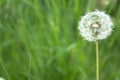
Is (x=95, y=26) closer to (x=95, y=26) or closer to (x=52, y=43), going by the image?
(x=95, y=26)

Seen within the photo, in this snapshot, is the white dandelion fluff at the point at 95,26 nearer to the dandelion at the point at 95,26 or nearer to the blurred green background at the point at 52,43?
the dandelion at the point at 95,26

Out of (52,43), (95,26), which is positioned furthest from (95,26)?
(52,43)

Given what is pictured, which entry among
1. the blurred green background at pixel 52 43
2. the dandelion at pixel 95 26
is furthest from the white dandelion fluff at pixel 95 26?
the blurred green background at pixel 52 43

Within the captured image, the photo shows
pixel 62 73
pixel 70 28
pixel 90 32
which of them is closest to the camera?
pixel 90 32

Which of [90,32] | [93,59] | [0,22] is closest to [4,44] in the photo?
[0,22]

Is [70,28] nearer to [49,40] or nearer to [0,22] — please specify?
[49,40]

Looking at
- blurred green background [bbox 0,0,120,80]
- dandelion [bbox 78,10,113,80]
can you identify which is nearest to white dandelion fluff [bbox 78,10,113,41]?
dandelion [bbox 78,10,113,80]

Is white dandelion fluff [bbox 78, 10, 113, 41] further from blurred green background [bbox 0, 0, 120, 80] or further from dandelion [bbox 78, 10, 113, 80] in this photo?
blurred green background [bbox 0, 0, 120, 80]

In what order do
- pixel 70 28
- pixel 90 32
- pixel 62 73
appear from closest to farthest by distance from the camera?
1. pixel 90 32
2. pixel 62 73
3. pixel 70 28
